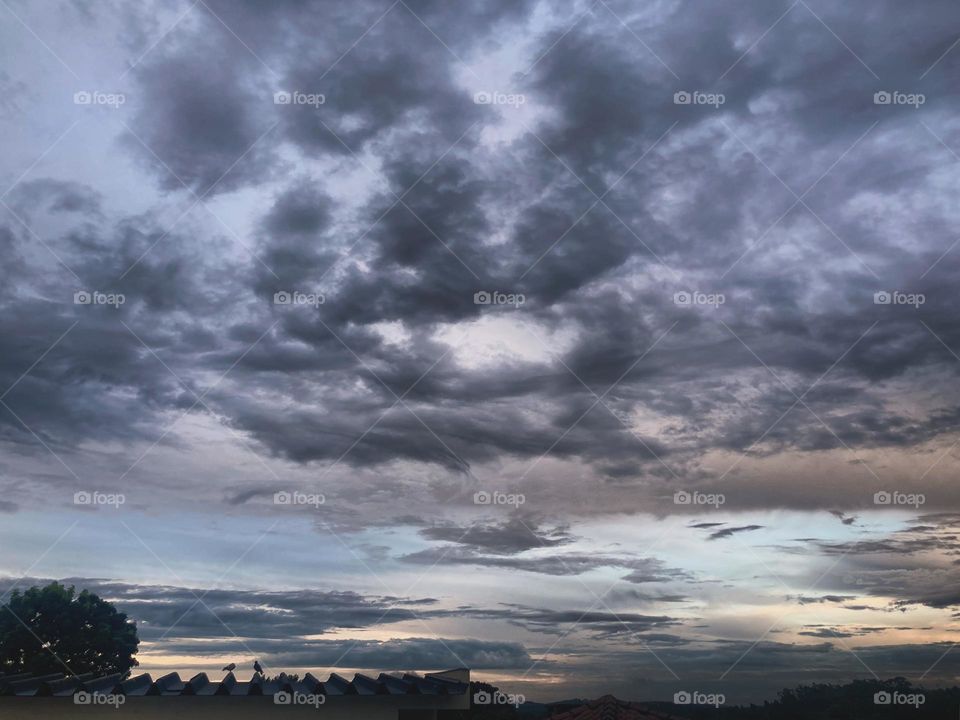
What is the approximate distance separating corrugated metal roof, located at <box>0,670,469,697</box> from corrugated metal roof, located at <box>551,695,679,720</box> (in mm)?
3844

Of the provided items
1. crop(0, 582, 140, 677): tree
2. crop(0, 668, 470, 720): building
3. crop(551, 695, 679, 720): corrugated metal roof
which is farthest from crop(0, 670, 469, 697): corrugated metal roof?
crop(0, 582, 140, 677): tree

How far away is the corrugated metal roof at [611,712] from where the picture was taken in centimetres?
1848

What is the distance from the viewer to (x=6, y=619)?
4688 cm

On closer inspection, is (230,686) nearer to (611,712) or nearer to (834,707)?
(611,712)

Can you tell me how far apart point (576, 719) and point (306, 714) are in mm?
6107

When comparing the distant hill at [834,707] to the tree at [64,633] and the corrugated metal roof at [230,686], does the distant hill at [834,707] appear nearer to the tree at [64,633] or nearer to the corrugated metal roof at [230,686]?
the corrugated metal roof at [230,686]

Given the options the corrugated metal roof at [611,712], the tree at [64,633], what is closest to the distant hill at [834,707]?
the corrugated metal roof at [611,712]

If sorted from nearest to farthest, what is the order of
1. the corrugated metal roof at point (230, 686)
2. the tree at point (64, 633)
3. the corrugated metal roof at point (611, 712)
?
the corrugated metal roof at point (230, 686)
the corrugated metal roof at point (611, 712)
the tree at point (64, 633)

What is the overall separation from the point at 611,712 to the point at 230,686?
7.89 meters

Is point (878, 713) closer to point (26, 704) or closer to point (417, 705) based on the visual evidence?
point (417, 705)

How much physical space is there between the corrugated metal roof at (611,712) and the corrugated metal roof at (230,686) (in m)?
3.84

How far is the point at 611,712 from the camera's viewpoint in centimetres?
1902

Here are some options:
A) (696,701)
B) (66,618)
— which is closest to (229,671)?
(696,701)

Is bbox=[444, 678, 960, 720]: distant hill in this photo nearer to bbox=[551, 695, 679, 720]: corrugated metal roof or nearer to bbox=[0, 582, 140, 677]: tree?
bbox=[551, 695, 679, 720]: corrugated metal roof
